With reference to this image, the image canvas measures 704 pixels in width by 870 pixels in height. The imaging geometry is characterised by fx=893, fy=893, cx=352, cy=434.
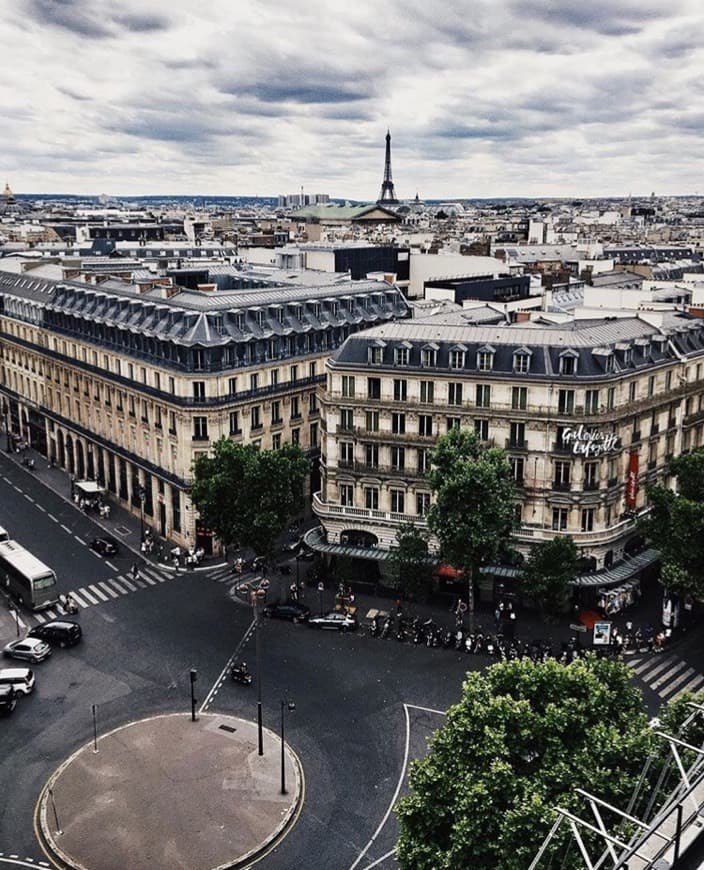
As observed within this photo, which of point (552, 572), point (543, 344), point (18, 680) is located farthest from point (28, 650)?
point (543, 344)

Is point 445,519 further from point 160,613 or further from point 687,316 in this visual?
point 687,316

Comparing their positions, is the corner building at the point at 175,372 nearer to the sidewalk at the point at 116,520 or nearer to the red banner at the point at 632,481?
the sidewalk at the point at 116,520

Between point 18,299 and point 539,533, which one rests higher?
point 18,299

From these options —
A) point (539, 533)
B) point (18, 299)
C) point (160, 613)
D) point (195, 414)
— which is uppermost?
point (18, 299)

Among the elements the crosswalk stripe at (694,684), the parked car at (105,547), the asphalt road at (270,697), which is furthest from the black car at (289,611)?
the crosswalk stripe at (694,684)

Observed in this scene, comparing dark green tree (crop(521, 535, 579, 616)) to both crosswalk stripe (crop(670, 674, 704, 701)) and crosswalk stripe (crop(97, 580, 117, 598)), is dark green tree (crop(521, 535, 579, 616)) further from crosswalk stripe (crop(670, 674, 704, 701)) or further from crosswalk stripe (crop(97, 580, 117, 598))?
crosswalk stripe (crop(97, 580, 117, 598))

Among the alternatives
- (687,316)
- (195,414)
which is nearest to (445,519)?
(195,414)
